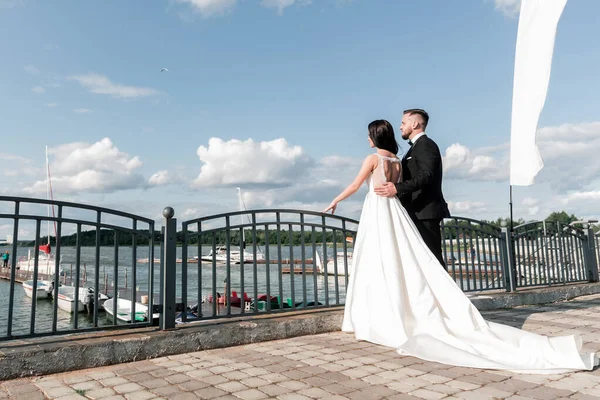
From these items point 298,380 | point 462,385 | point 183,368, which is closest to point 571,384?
point 462,385

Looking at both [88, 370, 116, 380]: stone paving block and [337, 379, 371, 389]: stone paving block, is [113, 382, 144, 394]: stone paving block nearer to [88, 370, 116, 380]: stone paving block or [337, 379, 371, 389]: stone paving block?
[88, 370, 116, 380]: stone paving block

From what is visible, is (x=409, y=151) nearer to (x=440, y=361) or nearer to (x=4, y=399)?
(x=440, y=361)

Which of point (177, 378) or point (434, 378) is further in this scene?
point (177, 378)

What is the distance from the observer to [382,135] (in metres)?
4.56

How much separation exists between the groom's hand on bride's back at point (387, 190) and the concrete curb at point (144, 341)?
1575 millimetres

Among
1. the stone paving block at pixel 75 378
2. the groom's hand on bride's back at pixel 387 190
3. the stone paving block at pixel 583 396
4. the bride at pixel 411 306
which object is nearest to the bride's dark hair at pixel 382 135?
the bride at pixel 411 306

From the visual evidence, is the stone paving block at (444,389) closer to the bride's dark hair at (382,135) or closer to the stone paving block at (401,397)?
the stone paving block at (401,397)

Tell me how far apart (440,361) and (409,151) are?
7.09 ft

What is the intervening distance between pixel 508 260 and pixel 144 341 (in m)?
5.90

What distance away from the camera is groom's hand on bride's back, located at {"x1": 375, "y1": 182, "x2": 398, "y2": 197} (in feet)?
14.4

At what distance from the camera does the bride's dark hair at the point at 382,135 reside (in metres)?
4.57

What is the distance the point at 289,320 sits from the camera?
4.72m

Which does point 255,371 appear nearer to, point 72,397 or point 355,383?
point 355,383

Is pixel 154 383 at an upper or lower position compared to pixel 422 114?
lower
